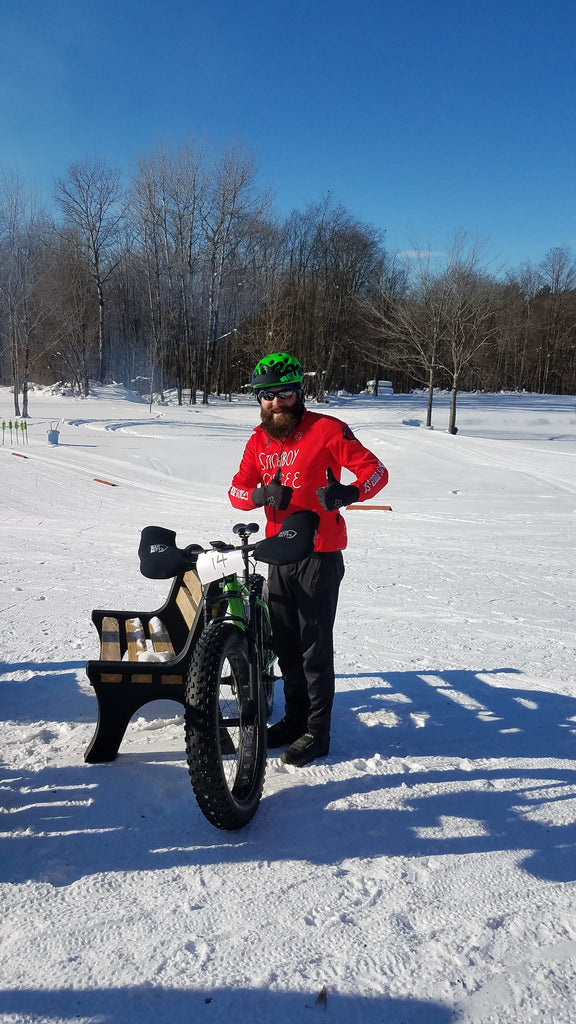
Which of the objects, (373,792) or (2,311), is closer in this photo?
(373,792)

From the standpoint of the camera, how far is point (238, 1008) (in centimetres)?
173

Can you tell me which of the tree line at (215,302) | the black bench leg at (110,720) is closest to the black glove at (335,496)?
the black bench leg at (110,720)

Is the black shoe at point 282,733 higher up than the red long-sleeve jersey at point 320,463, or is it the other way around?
the red long-sleeve jersey at point 320,463

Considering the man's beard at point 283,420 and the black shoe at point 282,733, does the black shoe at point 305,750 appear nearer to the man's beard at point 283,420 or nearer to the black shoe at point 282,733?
the black shoe at point 282,733

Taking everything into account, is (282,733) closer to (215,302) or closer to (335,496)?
(335,496)

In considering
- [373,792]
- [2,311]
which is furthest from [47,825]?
[2,311]

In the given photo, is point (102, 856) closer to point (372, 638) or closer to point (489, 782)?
point (489, 782)

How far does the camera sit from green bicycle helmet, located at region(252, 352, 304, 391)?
2928 millimetres

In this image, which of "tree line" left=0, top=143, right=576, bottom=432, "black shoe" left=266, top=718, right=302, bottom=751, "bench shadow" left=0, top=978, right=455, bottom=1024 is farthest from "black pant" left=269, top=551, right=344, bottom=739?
"tree line" left=0, top=143, right=576, bottom=432

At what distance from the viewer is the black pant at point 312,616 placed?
9.90 ft

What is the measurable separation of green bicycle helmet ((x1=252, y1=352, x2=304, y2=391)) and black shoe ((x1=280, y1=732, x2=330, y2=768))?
1686 millimetres

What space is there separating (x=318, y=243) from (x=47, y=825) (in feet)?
145

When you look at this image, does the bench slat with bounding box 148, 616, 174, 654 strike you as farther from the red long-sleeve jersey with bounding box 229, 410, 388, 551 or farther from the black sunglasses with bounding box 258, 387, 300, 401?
the black sunglasses with bounding box 258, 387, 300, 401

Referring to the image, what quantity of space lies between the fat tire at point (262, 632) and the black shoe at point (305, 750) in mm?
260
